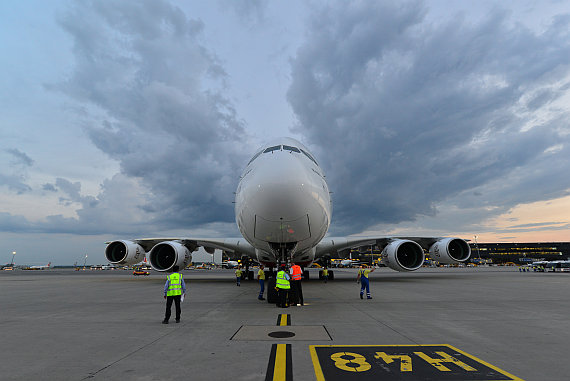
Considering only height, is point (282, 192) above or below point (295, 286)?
above

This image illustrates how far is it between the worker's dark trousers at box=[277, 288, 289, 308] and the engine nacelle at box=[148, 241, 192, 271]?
9.60 m

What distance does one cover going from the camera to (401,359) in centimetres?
416

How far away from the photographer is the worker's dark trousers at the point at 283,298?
30.0ft

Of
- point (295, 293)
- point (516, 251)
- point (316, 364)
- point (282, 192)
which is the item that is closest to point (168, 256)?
point (295, 293)

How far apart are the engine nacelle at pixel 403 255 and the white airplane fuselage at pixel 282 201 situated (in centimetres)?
784

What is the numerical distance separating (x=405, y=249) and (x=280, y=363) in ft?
53.7

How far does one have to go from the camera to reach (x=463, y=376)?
11.7 feet

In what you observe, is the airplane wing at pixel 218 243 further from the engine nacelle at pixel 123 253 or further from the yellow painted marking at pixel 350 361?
the yellow painted marking at pixel 350 361

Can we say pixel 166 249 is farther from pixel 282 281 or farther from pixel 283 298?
pixel 283 298

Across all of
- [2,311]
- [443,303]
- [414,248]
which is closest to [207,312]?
[2,311]

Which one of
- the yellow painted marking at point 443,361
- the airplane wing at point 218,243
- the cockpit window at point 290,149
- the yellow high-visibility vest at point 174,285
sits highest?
the cockpit window at point 290,149

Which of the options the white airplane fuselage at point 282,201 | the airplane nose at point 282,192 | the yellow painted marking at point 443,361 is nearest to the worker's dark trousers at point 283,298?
the white airplane fuselage at point 282,201

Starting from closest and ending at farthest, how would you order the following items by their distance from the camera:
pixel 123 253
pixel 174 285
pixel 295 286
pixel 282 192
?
pixel 174 285
pixel 282 192
pixel 295 286
pixel 123 253

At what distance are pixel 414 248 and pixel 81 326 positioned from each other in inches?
651
